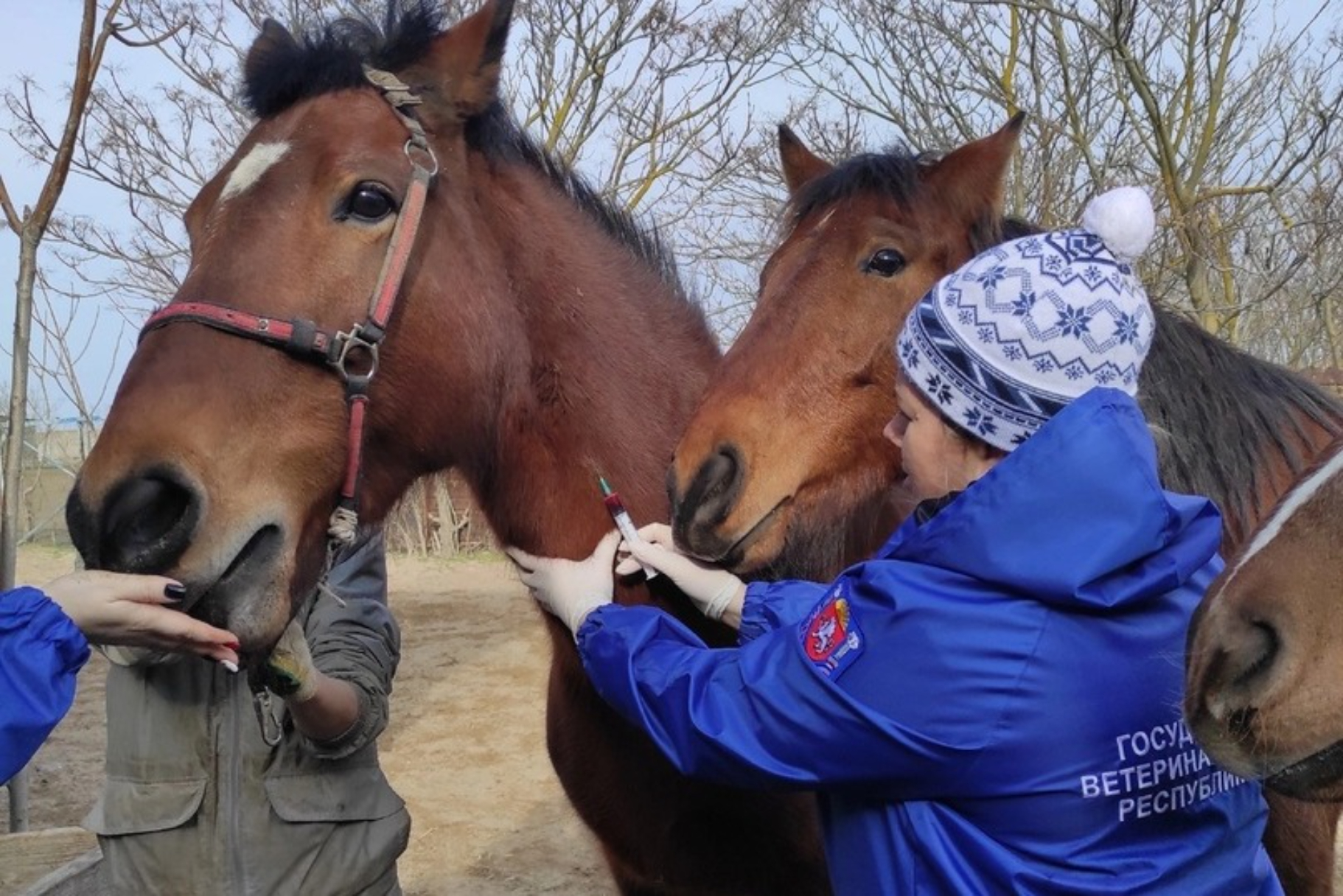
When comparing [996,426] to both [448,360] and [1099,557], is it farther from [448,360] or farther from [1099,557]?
[448,360]

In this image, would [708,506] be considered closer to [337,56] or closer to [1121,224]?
[1121,224]

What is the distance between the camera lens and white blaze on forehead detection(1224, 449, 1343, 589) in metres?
1.54

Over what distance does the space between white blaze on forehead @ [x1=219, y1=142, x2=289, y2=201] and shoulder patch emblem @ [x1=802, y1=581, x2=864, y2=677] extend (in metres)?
1.43

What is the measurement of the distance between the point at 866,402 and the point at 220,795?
189 cm

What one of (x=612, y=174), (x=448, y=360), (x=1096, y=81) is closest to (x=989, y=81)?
(x=1096, y=81)

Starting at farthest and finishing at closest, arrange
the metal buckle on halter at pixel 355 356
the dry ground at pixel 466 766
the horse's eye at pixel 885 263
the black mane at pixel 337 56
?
the dry ground at pixel 466 766 → the horse's eye at pixel 885 263 → the black mane at pixel 337 56 → the metal buckle on halter at pixel 355 356

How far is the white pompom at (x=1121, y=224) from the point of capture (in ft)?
5.98

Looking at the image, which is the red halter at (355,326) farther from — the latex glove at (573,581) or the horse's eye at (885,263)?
the horse's eye at (885,263)

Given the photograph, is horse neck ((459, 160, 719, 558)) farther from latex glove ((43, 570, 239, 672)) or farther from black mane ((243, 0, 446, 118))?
latex glove ((43, 570, 239, 672))

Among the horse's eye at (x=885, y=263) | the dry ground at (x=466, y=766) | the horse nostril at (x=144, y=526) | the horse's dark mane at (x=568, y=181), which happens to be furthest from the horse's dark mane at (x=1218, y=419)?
the dry ground at (x=466, y=766)

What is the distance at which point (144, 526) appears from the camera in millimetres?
1887

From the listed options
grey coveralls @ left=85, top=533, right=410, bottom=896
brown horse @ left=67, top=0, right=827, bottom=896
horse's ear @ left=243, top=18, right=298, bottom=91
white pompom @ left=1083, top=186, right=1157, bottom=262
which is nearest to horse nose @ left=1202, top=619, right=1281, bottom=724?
white pompom @ left=1083, top=186, right=1157, bottom=262

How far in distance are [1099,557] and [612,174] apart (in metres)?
12.3

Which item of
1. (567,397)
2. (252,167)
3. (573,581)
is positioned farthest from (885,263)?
(252,167)
